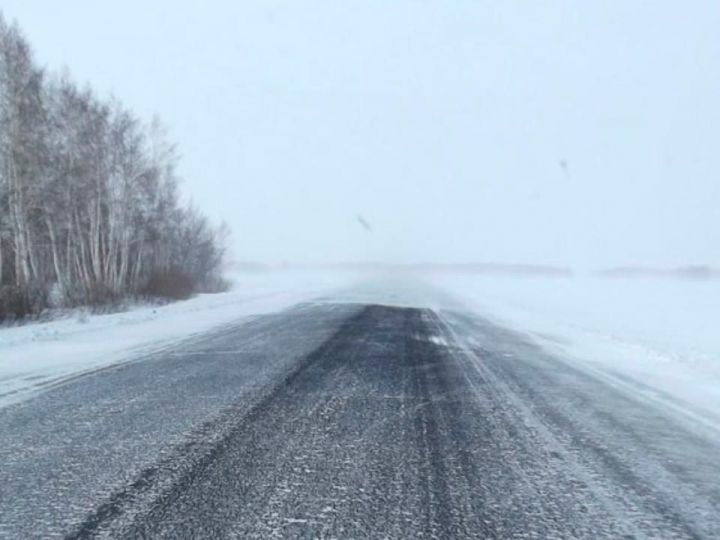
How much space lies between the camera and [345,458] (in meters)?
3.54

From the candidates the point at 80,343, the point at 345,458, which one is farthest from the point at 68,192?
the point at 345,458

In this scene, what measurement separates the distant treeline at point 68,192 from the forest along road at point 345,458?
1091 centimetres

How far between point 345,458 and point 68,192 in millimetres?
24783

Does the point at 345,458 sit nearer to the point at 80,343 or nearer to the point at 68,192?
the point at 80,343

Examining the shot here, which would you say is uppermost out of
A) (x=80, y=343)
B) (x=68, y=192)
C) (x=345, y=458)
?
(x=68, y=192)

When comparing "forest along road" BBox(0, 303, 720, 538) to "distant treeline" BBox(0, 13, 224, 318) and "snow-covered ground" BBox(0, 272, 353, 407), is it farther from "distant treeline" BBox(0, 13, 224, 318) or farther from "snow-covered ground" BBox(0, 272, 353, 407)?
"distant treeline" BBox(0, 13, 224, 318)

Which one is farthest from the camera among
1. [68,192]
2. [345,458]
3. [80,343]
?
[68,192]

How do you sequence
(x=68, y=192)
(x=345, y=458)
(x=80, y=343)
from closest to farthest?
1. (x=345, y=458)
2. (x=80, y=343)
3. (x=68, y=192)

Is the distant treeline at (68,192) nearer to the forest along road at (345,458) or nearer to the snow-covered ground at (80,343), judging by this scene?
the snow-covered ground at (80,343)

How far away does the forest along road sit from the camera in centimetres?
262

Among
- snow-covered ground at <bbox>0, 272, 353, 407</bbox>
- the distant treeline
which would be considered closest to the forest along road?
snow-covered ground at <bbox>0, 272, 353, 407</bbox>

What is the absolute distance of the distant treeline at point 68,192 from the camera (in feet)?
63.6

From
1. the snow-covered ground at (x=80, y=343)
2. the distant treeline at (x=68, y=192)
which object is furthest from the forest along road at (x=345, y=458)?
the distant treeline at (x=68, y=192)

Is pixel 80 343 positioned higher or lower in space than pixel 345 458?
higher
